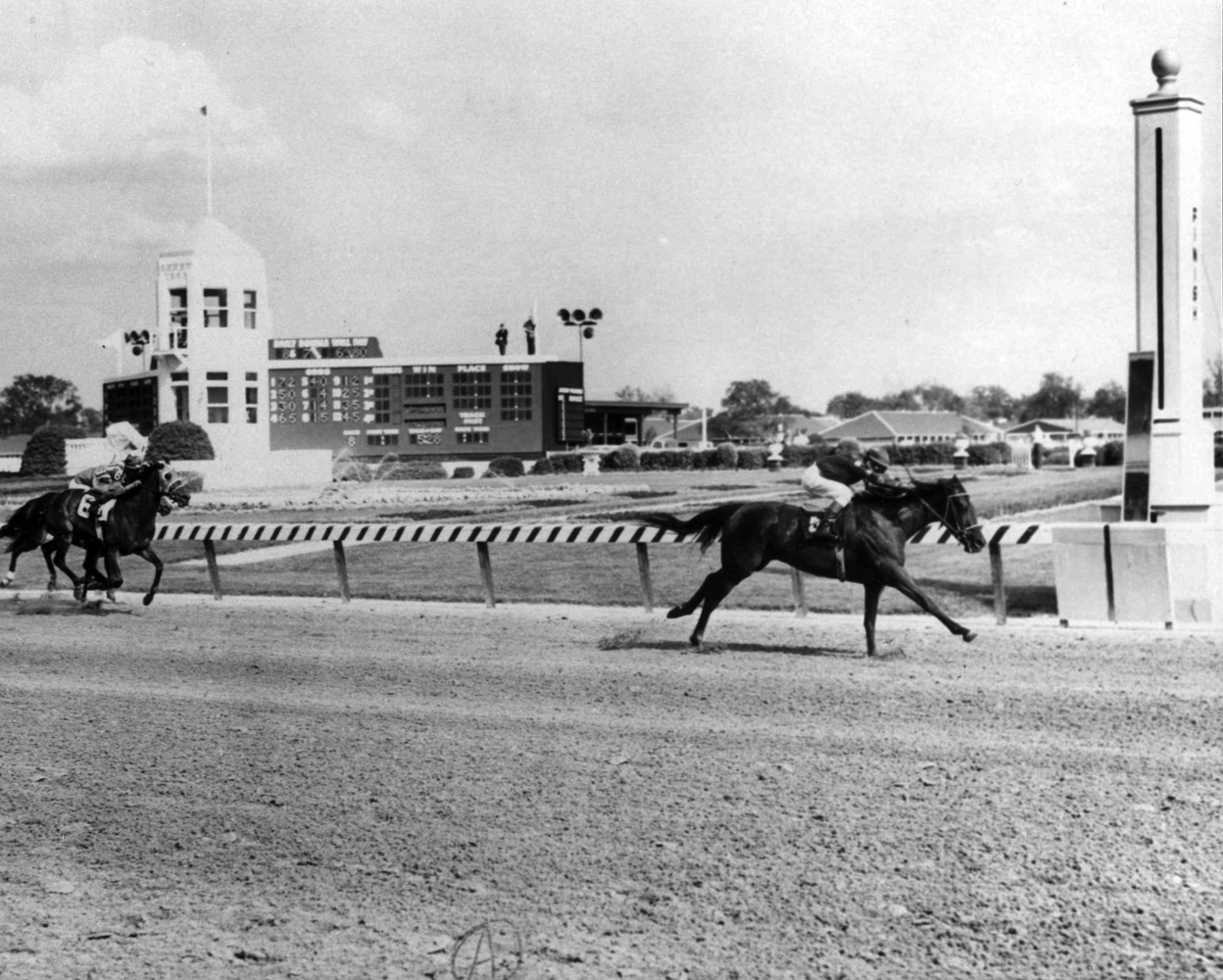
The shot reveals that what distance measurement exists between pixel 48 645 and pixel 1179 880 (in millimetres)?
10288

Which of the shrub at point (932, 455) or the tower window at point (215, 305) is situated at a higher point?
the tower window at point (215, 305)

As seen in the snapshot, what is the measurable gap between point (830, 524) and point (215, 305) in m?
41.2

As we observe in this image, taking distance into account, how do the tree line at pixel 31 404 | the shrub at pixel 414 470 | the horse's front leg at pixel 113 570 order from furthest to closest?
the tree line at pixel 31 404
the shrub at pixel 414 470
the horse's front leg at pixel 113 570

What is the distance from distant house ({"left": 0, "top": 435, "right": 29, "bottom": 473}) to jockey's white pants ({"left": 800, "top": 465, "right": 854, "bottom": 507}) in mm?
40655

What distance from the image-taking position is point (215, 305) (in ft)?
161

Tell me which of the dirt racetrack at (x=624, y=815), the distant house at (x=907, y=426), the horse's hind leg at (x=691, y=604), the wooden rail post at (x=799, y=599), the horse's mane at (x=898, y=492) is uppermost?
the distant house at (x=907, y=426)

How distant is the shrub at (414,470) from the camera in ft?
154

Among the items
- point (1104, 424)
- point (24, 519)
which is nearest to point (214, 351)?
point (24, 519)

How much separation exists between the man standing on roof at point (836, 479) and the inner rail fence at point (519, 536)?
991 mm

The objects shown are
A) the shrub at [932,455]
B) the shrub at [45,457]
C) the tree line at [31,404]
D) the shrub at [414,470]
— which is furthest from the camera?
the tree line at [31,404]

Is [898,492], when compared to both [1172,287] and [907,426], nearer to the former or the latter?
[1172,287]

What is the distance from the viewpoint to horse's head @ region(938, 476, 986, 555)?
11.7 meters

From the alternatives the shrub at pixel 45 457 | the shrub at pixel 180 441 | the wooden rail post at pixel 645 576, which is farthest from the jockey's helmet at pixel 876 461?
the shrub at pixel 45 457

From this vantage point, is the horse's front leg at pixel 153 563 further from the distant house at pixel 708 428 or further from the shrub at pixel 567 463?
the distant house at pixel 708 428
